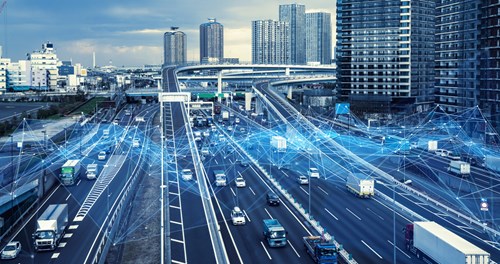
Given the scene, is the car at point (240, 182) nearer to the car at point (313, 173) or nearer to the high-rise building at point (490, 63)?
the car at point (313, 173)

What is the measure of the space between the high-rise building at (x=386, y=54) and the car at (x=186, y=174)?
3399 cm

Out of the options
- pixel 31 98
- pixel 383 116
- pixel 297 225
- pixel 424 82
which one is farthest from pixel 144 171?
pixel 31 98

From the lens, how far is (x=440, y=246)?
1362 centimetres

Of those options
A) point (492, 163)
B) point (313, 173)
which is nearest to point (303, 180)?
point (313, 173)

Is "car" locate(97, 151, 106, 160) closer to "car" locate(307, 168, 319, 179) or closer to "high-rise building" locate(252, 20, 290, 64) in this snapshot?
"car" locate(307, 168, 319, 179)

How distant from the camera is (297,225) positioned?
730 inches

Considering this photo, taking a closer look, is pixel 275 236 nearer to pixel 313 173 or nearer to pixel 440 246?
pixel 440 246

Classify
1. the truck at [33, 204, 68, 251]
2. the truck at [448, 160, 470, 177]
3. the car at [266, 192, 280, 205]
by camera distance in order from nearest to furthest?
the truck at [33, 204, 68, 251]
the car at [266, 192, 280, 205]
the truck at [448, 160, 470, 177]

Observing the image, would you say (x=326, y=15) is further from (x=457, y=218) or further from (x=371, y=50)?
(x=457, y=218)

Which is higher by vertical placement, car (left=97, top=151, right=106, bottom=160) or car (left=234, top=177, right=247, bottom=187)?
car (left=97, top=151, right=106, bottom=160)

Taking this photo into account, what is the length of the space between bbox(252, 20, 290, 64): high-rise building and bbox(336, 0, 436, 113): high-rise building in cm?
8840

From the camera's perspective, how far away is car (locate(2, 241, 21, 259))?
15.4 meters

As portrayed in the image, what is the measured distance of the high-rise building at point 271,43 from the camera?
14925 cm

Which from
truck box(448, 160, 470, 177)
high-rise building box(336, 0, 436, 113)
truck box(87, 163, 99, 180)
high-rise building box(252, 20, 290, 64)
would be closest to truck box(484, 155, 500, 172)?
truck box(448, 160, 470, 177)
